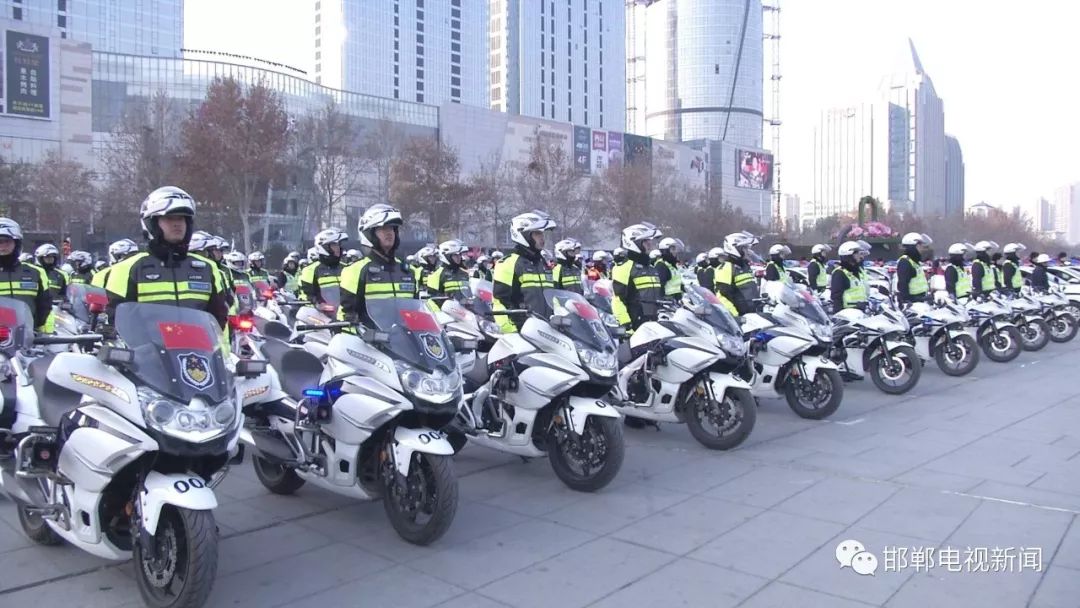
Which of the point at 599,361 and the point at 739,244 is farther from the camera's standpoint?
the point at 739,244

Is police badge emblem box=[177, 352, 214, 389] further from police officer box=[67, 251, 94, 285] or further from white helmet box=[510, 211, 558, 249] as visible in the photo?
police officer box=[67, 251, 94, 285]

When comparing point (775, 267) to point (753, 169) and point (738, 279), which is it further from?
point (753, 169)

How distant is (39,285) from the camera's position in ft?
25.8

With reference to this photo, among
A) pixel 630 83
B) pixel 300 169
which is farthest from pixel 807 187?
pixel 300 169

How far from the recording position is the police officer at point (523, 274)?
24.5 ft

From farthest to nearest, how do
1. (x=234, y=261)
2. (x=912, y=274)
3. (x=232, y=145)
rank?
(x=232, y=145)
(x=234, y=261)
(x=912, y=274)

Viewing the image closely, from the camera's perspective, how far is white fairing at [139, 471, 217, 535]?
407cm

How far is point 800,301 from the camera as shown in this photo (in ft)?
31.4

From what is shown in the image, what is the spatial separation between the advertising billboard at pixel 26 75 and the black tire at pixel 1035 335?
55463 mm

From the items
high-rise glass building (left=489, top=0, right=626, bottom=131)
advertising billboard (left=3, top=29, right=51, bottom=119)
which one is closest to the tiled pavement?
advertising billboard (left=3, top=29, right=51, bottom=119)

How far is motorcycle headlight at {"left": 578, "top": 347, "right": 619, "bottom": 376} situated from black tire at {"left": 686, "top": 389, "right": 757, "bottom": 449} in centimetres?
154

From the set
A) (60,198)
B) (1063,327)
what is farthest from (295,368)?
(60,198)

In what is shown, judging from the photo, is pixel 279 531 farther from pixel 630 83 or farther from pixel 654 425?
pixel 630 83

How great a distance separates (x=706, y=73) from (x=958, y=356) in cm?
12871
